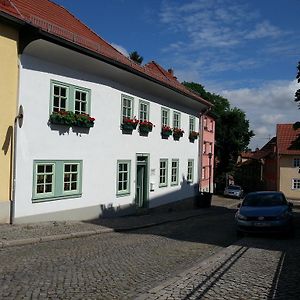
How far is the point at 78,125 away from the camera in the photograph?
17.3 meters

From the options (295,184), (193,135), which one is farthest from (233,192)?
(193,135)

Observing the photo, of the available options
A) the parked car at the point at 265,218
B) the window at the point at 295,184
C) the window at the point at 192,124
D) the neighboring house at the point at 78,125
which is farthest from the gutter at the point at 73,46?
the window at the point at 295,184

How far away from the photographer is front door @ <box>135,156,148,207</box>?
23.5 meters

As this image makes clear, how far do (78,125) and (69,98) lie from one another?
40.8 inches

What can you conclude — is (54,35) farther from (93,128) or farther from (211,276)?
(211,276)

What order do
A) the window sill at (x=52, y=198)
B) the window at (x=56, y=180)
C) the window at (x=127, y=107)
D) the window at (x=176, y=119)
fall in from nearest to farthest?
the window sill at (x=52, y=198), the window at (x=56, y=180), the window at (x=127, y=107), the window at (x=176, y=119)

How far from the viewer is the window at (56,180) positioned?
51.2 ft

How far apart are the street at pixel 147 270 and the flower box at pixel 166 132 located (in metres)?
12.2

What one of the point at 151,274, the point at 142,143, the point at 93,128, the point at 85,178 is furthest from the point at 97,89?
the point at 151,274

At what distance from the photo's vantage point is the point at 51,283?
7.63m

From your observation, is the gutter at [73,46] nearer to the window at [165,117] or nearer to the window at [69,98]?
the window at [69,98]

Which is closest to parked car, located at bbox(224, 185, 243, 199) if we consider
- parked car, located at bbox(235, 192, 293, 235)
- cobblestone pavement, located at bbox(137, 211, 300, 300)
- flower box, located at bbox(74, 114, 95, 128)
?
parked car, located at bbox(235, 192, 293, 235)

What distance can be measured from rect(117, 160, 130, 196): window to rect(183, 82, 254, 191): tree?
124 ft

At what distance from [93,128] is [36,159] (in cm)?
361
